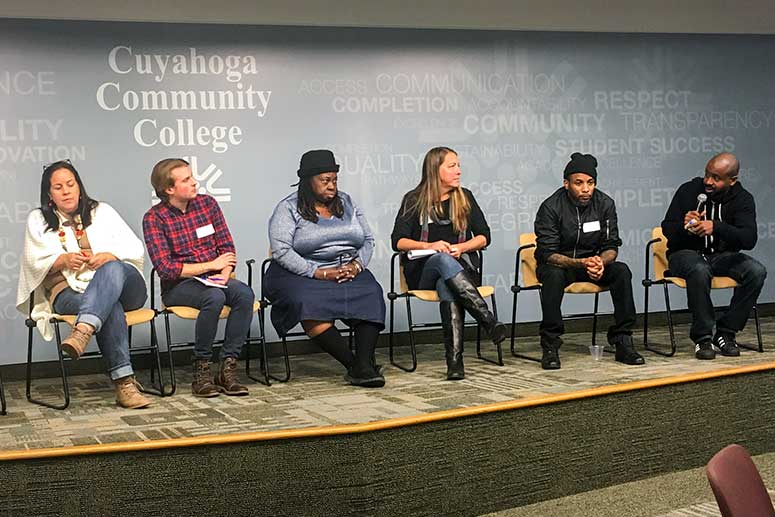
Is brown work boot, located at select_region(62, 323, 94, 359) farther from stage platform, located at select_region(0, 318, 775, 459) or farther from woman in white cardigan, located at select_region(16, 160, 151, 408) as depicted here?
stage platform, located at select_region(0, 318, 775, 459)

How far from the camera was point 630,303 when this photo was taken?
18.0ft

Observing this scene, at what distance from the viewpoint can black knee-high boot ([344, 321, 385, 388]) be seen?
4.99 meters

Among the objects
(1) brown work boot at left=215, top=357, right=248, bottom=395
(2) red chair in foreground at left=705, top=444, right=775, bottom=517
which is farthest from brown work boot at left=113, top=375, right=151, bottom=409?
(2) red chair in foreground at left=705, top=444, right=775, bottom=517

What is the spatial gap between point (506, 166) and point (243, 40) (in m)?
1.91

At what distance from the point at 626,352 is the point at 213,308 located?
2149mm

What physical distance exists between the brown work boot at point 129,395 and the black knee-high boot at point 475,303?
5.29ft

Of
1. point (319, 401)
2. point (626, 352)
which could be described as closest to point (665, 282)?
point (626, 352)

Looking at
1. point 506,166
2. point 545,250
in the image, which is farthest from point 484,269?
point 545,250

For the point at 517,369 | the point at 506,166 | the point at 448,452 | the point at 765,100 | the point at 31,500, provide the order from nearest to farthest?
1. the point at 31,500
2. the point at 448,452
3. the point at 517,369
4. the point at 506,166
5. the point at 765,100

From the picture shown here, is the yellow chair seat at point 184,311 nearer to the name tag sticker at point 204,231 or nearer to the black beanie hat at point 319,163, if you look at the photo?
the name tag sticker at point 204,231

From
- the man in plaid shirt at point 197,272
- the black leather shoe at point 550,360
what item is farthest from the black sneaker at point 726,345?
the man in plaid shirt at point 197,272

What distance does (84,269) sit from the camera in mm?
4875

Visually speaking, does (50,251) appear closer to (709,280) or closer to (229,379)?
(229,379)

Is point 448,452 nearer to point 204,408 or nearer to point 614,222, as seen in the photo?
point 204,408
